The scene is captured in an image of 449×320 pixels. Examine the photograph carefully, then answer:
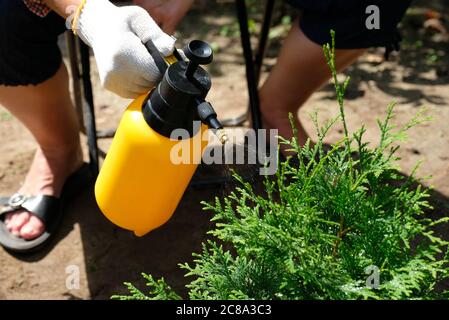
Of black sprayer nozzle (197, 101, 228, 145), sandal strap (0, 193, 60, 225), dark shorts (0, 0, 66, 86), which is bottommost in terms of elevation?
sandal strap (0, 193, 60, 225)

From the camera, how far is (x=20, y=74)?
2.09 meters

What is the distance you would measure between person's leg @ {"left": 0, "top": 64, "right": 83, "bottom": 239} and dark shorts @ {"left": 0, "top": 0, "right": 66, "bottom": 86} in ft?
0.19

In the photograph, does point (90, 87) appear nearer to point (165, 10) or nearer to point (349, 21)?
point (165, 10)

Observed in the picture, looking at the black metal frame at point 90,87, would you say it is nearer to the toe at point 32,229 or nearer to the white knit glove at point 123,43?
the toe at point 32,229

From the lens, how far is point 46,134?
2324mm

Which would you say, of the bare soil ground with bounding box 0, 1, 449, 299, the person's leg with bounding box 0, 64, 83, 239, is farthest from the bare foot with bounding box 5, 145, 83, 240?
the bare soil ground with bounding box 0, 1, 449, 299

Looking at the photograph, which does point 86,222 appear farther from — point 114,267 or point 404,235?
point 404,235

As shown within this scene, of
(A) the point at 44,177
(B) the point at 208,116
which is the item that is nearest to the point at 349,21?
(B) the point at 208,116

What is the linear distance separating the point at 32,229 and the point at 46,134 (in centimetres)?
37

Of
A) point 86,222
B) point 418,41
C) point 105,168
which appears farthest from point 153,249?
point 418,41

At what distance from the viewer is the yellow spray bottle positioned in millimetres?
1473

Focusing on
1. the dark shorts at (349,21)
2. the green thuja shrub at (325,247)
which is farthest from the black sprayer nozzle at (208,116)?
the dark shorts at (349,21)

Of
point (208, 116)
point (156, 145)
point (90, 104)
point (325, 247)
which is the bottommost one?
point (90, 104)

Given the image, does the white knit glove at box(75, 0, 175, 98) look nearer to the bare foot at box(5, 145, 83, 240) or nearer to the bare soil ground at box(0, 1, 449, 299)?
the bare soil ground at box(0, 1, 449, 299)
